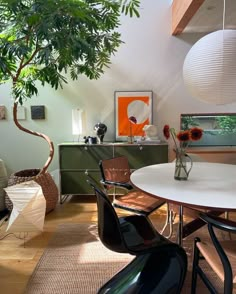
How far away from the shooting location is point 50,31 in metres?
2.06

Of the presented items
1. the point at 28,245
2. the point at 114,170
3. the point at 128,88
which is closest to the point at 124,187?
the point at 114,170

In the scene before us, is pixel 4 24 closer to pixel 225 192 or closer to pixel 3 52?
pixel 3 52

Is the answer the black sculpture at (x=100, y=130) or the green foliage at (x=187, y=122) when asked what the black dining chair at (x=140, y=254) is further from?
the green foliage at (x=187, y=122)

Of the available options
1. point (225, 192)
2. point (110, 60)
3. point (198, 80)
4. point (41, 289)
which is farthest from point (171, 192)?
point (110, 60)

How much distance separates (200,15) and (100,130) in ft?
6.46

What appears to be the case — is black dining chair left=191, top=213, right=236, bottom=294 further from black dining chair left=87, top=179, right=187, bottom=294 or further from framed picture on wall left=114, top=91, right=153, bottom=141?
framed picture on wall left=114, top=91, right=153, bottom=141

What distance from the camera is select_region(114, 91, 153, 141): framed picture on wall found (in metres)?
3.82

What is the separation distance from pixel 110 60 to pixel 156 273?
3.05 m

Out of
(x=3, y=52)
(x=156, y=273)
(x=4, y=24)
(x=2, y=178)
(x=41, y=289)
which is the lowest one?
(x=41, y=289)

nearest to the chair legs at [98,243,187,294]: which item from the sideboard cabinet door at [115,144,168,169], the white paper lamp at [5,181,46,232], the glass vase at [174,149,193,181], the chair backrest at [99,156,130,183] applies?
the glass vase at [174,149,193,181]

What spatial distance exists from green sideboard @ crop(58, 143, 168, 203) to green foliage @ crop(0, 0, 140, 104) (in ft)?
3.40

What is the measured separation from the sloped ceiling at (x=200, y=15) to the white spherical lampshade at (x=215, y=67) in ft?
3.64

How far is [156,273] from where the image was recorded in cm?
167

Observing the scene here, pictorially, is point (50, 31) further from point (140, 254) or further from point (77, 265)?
point (77, 265)
